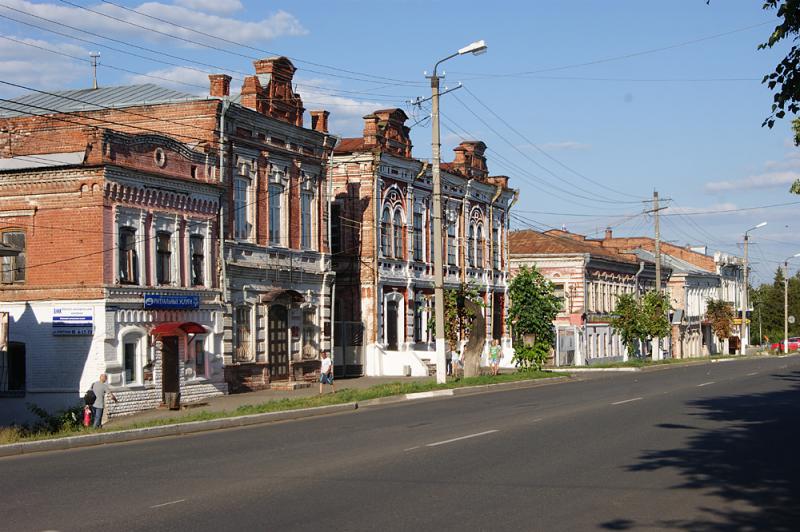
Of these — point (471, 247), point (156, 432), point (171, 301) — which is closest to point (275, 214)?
point (171, 301)

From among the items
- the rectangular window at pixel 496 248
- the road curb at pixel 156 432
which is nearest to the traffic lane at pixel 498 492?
the road curb at pixel 156 432

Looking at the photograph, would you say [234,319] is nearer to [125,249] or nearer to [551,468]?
[125,249]

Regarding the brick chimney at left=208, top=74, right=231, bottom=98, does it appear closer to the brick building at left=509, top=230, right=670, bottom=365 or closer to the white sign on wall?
the white sign on wall

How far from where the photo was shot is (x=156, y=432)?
22.1 meters

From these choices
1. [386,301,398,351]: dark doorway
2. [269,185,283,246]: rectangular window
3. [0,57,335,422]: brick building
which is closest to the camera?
[0,57,335,422]: brick building

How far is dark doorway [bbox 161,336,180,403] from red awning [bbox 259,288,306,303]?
542 centimetres

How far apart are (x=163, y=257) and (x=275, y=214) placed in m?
7.12

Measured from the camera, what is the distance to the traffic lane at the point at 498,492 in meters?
10.9

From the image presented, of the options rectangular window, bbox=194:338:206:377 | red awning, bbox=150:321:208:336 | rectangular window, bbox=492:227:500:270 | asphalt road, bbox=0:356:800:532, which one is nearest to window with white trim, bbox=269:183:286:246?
rectangular window, bbox=194:338:206:377

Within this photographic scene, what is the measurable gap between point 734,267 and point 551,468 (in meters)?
101

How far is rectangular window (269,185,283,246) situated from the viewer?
38.8m

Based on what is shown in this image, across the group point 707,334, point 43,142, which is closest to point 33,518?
point 43,142

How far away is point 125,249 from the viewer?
102 feet

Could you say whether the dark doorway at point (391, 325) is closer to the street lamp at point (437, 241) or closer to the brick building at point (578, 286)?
the street lamp at point (437, 241)
